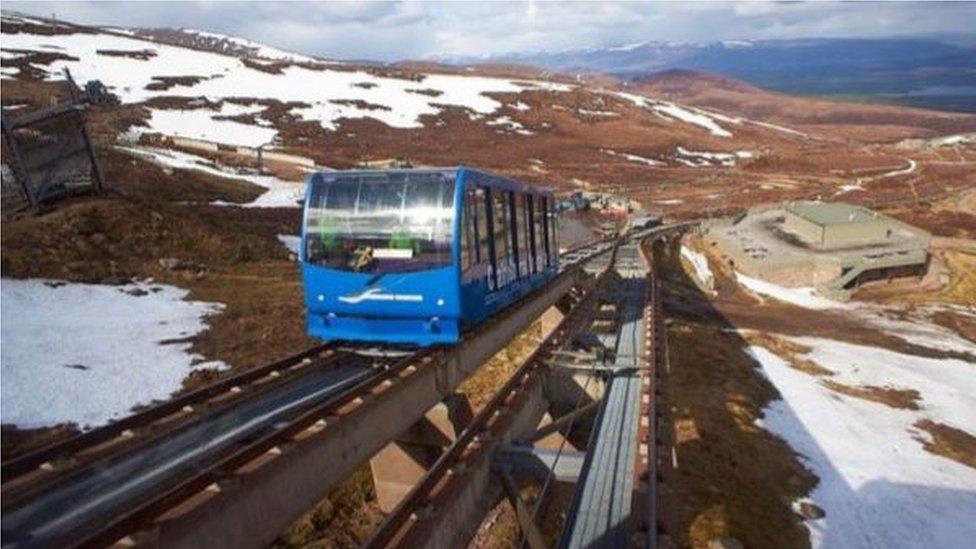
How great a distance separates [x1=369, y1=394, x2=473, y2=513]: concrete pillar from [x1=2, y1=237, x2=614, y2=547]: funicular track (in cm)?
82

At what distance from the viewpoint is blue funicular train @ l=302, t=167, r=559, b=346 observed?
14.3 meters

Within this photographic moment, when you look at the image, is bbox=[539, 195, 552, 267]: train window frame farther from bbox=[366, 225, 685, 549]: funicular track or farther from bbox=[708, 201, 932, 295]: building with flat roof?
bbox=[708, 201, 932, 295]: building with flat roof

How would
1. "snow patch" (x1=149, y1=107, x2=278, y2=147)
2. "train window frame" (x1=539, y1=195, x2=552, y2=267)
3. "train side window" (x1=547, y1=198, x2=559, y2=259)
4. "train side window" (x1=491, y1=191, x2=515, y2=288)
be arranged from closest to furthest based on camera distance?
"train side window" (x1=491, y1=191, x2=515, y2=288) < "train window frame" (x1=539, y1=195, x2=552, y2=267) < "train side window" (x1=547, y1=198, x2=559, y2=259) < "snow patch" (x1=149, y1=107, x2=278, y2=147)

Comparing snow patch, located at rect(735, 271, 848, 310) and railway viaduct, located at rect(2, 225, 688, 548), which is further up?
railway viaduct, located at rect(2, 225, 688, 548)

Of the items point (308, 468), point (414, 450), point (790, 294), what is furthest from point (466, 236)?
point (790, 294)

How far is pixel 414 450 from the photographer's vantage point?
53.2 feet

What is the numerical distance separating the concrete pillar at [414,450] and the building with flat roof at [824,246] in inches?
1948

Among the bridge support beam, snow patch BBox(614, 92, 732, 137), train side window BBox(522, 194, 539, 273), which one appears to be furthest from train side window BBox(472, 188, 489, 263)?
snow patch BBox(614, 92, 732, 137)

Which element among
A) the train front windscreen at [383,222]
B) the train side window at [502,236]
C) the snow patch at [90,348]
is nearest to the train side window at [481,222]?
the train side window at [502,236]

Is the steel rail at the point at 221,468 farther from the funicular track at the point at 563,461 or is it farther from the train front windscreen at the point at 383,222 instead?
the train front windscreen at the point at 383,222

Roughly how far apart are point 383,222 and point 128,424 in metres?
5.80

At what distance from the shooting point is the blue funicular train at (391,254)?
14.3 metres

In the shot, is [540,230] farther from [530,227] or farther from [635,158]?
[635,158]

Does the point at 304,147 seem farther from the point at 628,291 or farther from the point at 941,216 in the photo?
the point at 941,216
